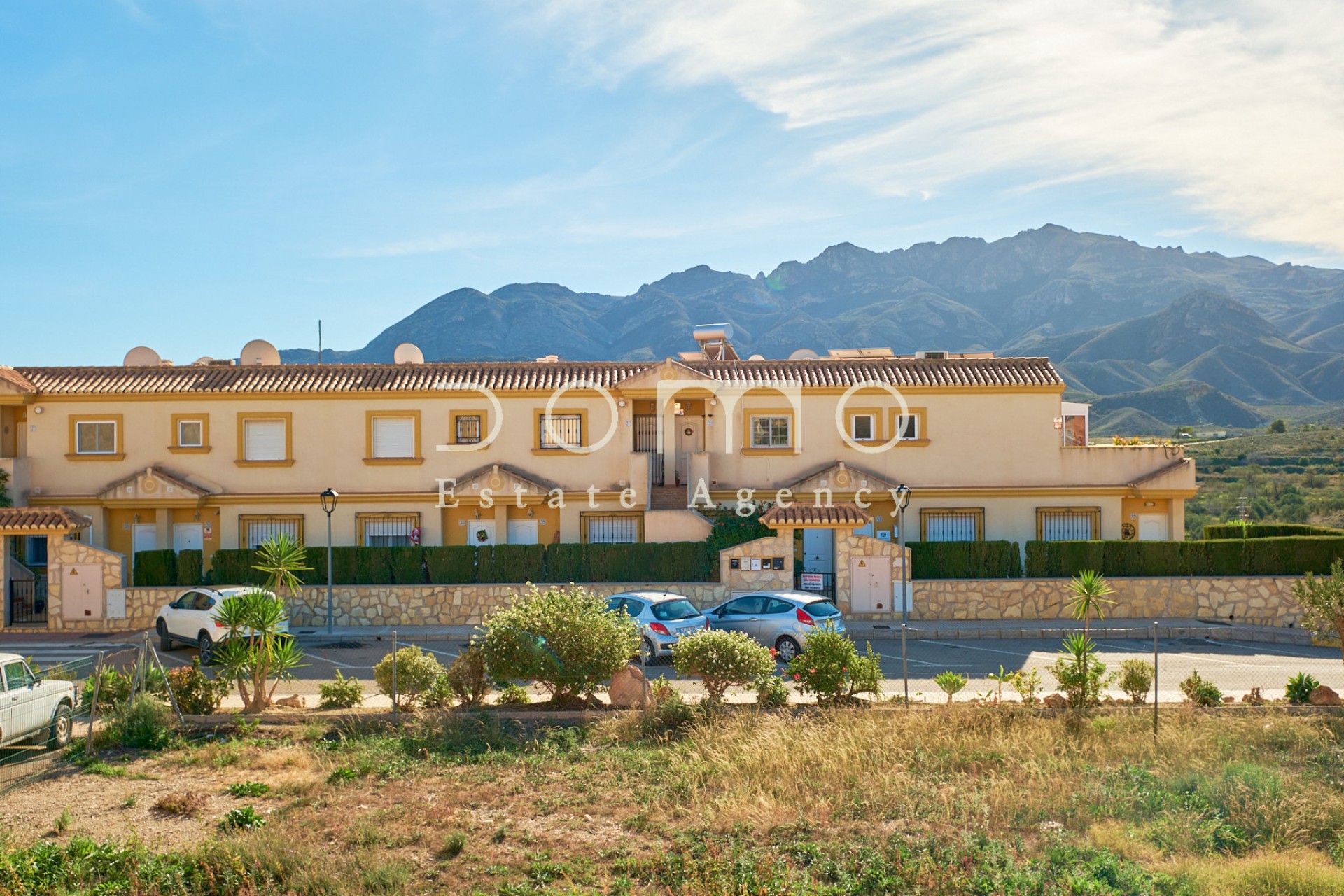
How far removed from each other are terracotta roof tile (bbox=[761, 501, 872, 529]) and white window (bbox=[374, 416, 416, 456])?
1196 cm

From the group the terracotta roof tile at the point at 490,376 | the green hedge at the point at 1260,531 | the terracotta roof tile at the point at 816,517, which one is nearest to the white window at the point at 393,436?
the terracotta roof tile at the point at 490,376

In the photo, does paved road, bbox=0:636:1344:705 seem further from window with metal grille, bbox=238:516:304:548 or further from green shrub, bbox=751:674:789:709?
window with metal grille, bbox=238:516:304:548

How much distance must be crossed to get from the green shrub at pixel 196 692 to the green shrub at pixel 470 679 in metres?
3.55

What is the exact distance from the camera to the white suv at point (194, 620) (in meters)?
21.6

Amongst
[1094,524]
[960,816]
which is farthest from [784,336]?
[960,816]

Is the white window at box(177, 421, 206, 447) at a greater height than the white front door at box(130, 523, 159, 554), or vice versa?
the white window at box(177, 421, 206, 447)

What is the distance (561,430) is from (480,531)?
13.1 feet

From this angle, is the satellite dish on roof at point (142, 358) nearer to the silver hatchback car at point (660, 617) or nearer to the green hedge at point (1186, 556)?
the silver hatchback car at point (660, 617)

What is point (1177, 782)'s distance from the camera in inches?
426

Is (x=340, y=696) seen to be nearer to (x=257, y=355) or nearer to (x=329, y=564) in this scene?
(x=329, y=564)

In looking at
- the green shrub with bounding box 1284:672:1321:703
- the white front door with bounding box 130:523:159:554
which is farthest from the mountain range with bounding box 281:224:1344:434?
the white front door with bounding box 130:523:159:554

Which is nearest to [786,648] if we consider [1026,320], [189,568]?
[189,568]

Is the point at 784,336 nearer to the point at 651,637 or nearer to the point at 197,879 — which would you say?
the point at 651,637

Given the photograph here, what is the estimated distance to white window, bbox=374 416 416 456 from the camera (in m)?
30.4
